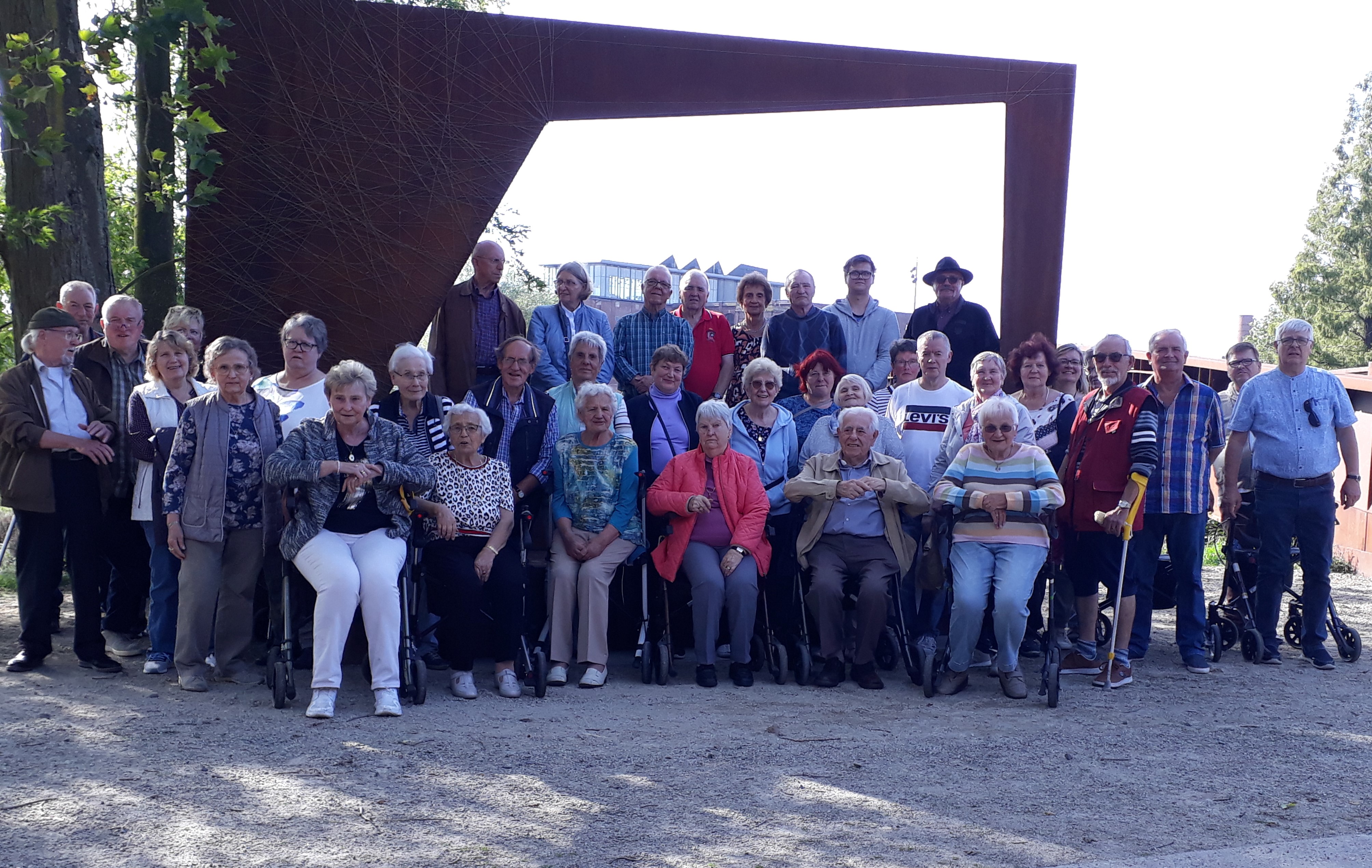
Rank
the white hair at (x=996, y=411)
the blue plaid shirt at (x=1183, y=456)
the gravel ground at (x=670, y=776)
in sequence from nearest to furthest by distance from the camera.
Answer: the gravel ground at (x=670, y=776) < the white hair at (x=996, y=411) < the blue plaid shirt at (x=1183, y=456)

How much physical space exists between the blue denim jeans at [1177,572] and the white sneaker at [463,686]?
3.10 metres

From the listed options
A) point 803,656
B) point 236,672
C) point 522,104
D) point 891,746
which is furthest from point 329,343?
point 891,746

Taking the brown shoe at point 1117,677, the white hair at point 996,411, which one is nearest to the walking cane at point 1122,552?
the brown shoe at point 1117,677

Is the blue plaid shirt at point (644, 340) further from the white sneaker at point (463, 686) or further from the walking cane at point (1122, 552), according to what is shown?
the walking cane at point (1122, 552)

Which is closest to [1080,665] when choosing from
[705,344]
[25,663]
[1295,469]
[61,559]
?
[1295,469]

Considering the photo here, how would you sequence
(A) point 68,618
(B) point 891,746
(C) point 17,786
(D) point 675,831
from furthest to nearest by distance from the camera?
(A) point 68,618 < (B) point 891,746 < (C) point 17,786 < (D) point 675,831

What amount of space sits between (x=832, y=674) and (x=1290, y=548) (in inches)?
101

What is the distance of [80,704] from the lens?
4.41 meters

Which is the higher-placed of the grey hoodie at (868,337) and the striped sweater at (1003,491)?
the grey hoodie at (868,337)

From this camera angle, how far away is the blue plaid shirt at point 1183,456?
555 cm

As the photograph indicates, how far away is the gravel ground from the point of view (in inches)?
123

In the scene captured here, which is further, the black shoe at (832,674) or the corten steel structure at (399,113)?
the corten steel structure at (399,113)

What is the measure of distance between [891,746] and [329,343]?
4.23m

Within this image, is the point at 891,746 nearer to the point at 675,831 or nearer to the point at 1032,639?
the point at 675,831
